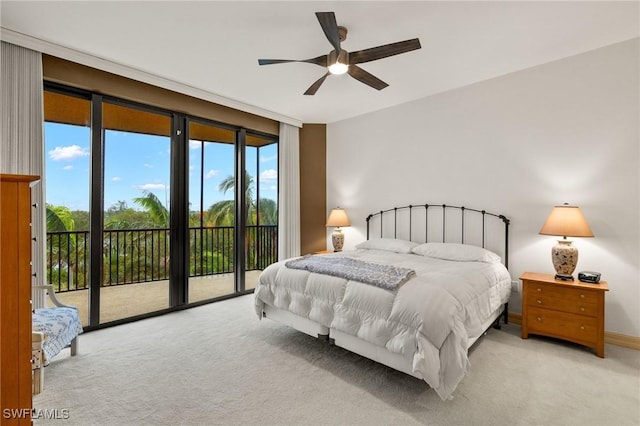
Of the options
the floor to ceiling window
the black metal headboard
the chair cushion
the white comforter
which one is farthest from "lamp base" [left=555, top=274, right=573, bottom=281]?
the chair cushion

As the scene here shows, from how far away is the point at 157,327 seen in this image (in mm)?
3303

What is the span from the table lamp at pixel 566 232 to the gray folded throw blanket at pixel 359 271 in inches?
60.9

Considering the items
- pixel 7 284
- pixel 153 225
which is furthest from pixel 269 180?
pixel 7 284

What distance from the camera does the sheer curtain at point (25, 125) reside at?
2.60 m

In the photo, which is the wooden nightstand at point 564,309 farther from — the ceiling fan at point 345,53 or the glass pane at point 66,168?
the glass pane at point 66,168

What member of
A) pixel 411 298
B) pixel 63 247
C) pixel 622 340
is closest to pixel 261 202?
pixel 63 247

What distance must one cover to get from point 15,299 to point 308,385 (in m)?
1.79

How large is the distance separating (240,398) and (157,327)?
1.77 meters

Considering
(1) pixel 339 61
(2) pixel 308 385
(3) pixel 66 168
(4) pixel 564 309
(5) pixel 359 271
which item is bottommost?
(2) pixel 308 385

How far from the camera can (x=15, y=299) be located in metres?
1.28

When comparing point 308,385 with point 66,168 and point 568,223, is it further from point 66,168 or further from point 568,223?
A: point 66,168

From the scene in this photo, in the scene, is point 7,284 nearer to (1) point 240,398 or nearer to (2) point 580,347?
(1) point 240,398

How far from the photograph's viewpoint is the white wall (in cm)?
282

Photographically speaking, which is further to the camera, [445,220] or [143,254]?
[143,254]
